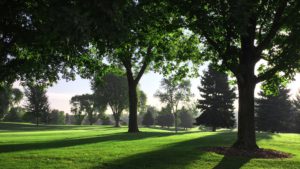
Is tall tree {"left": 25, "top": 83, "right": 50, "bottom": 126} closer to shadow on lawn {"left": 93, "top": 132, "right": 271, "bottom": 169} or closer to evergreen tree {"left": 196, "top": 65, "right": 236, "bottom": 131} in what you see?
evergreen tree {"left": 196, "top": 65, "right": 236, "bottom": 131}

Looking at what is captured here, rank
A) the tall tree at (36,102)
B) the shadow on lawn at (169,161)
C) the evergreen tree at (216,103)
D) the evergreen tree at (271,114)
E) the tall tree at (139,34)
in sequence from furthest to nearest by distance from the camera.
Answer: the tall tree at (36,102) → the evergreen tree at (271,114) → the evergreen tree at (216,103) → the shadow on lawn at (169,161) → the tall tree at (139,34)

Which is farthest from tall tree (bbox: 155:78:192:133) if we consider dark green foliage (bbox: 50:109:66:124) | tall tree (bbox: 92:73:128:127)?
dark green foliage (bbox: 50:109:66:124)

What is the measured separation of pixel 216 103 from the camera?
2064 inches

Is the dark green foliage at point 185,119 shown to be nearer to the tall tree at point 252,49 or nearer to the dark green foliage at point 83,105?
the dark green foliage at point 83,105

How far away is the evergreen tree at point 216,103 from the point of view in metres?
52.0

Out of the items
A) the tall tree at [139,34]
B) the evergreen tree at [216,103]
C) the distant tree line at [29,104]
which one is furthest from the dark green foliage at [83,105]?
the tall tree at [139,34]

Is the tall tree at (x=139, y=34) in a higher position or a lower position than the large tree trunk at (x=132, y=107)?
higher

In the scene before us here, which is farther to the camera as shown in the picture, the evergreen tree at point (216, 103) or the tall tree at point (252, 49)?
the evergreen tree at point (216, 103)

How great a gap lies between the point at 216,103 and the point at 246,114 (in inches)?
1371

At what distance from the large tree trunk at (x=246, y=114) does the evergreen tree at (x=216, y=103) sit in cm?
3355

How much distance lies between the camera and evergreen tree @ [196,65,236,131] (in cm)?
5200

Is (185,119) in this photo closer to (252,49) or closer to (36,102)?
(36,102)

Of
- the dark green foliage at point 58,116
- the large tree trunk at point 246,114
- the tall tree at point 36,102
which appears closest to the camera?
the large tree trunk at point 246,114

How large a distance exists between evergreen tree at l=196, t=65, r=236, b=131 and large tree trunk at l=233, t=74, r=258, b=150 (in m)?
33.6
